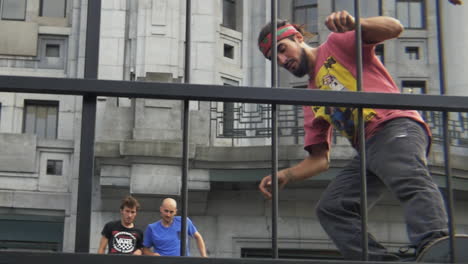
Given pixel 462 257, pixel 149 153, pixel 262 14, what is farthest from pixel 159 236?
pixel 262 14

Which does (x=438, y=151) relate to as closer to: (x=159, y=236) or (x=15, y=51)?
(x=15, y=51)

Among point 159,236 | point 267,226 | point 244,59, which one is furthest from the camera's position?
point 244,59

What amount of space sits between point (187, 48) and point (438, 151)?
14.9m

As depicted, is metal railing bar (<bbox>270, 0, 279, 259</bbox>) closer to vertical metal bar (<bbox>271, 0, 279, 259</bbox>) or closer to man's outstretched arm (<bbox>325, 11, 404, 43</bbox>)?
vertical metal bar (<bbox>271, 0, 279, 259</bbox>)

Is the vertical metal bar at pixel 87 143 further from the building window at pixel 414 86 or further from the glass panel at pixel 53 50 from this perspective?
the building window at pixel 414 86

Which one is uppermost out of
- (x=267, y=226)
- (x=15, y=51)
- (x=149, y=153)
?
(x=15, y=51)

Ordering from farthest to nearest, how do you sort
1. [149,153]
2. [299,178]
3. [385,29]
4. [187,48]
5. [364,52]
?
1. [149,153]
2. [299,178]
3. [364,52]
4. [385,29]
5. [187,48]

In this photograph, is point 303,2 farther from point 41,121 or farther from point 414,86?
point 41,121

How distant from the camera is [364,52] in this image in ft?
13.3

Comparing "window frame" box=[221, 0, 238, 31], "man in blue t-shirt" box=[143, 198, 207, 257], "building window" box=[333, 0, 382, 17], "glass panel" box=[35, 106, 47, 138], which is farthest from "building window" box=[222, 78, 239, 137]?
"man in blue t-shirt" box=[143, 198, 207, 257]

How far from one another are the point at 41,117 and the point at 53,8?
236 cm

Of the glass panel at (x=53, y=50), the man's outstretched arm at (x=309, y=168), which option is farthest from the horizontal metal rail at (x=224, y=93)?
the glass panel at (x=53, y=50)

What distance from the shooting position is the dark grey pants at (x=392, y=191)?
141 inches

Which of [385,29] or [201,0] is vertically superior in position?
[201,0]
